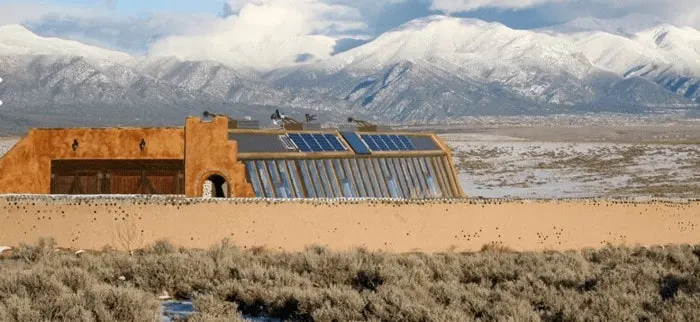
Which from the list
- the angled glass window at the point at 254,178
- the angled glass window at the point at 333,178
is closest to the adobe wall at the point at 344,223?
the angled glass window at the point at 254,178

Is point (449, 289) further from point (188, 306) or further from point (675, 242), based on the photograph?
point (675, 242)

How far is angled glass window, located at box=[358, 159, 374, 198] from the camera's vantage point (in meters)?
35.8

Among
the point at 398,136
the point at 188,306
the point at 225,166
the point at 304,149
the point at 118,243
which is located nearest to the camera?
the point at 188,306

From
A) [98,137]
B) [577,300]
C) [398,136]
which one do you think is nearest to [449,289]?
[577,300]

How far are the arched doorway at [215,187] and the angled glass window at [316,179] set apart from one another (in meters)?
2.75

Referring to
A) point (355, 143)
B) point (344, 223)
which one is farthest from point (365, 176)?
point (344, 223)

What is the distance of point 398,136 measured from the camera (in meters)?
40.9

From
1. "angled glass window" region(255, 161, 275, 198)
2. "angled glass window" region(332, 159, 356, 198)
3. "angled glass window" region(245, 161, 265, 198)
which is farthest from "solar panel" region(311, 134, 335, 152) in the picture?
"angled glass window" region(245, 161, 265, 198)

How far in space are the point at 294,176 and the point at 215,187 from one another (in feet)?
8.48

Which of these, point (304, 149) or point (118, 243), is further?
point (304, 149)

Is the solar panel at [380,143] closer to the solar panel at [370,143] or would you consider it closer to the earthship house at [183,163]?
the solar panel at [370,143]

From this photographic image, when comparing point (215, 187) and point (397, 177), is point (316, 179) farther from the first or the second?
point (397, 177)

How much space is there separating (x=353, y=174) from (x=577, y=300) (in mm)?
17694

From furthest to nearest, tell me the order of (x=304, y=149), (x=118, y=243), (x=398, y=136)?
(x=398, y=136) < (x=304, y=149) < (x=118, y=243)
